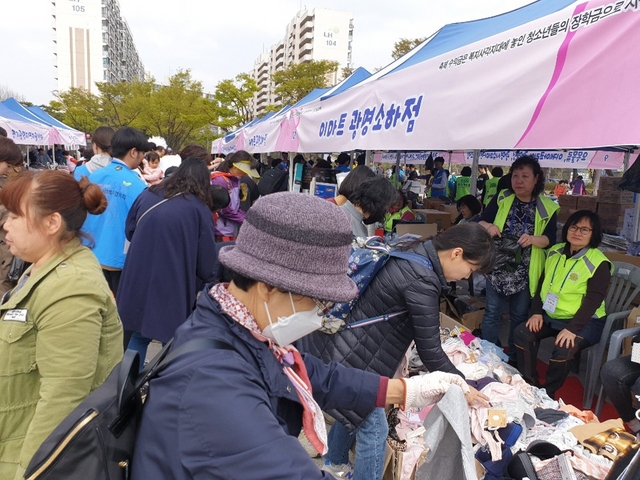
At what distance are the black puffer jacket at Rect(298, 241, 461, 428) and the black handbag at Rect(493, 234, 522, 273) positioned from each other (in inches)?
72.0

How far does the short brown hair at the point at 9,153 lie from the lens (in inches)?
130

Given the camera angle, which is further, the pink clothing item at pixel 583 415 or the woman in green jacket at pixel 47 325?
the pink clothing item at pixel 583 415

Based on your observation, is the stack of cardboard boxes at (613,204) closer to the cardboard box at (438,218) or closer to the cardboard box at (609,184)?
the cardboard box at (609,184)

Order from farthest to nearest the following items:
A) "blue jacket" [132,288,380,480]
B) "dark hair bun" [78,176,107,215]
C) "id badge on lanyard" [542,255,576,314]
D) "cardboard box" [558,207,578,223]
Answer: "cardboard box" [558,207,578,223], "id badge on lanyard" [542,255,576,314], "dark hair bun" [78,176,107,215], "blue jacket" [132,288,380,480]

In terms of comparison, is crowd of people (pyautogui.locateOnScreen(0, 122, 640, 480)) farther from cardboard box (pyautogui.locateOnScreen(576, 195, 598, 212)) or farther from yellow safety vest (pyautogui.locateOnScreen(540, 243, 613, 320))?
cardboard box (pyautogui.locateOnScreen(576, 195, 598, 212))

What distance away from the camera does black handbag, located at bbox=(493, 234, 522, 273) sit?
12.9 feet

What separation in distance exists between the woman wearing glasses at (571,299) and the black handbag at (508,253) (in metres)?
0.27

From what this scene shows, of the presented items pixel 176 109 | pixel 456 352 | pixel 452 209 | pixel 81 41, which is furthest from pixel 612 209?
pixel 81 41

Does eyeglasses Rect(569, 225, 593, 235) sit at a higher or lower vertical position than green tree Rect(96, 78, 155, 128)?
lower

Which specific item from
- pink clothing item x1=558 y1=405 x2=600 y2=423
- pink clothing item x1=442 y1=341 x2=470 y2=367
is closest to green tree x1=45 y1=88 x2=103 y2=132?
pink clothing item x1=442 y1=341 x2=470 y2=367

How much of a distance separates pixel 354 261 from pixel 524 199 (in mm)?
2344

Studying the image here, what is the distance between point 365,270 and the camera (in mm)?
2393

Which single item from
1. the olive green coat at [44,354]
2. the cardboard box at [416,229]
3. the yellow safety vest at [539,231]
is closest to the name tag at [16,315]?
the olive green coat at [44,354]

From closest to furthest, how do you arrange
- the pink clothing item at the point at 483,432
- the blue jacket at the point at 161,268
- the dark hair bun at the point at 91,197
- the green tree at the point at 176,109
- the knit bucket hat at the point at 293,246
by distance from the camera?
the knit bucket hat at the point at 293,246
the dark hair bun at the point at 91,197
the pink clothing item at the point at 483,432
the blue jacket at the point at 161,268
the green tree at the point at 176,109
